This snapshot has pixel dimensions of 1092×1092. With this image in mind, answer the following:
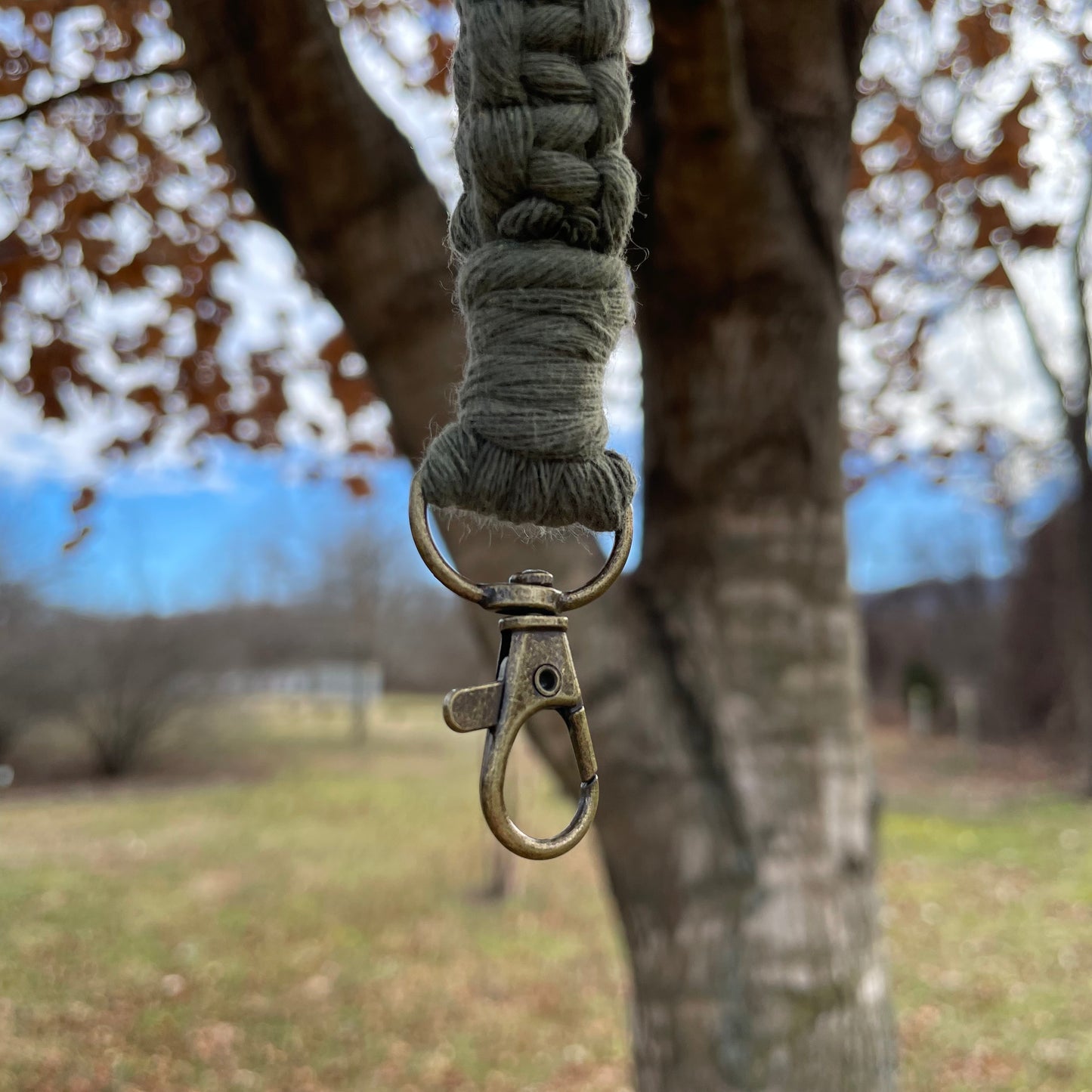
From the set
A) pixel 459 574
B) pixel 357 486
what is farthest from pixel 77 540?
pixel 459 574

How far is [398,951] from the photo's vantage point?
605cm

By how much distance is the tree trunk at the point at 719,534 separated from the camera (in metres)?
1.94

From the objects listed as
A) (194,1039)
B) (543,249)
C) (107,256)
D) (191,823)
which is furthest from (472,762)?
(543,249)

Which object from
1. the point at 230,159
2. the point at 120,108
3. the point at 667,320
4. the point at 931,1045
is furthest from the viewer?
the point at 931,1045

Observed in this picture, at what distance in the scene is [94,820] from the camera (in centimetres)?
936

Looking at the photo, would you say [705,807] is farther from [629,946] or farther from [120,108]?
[120,108]

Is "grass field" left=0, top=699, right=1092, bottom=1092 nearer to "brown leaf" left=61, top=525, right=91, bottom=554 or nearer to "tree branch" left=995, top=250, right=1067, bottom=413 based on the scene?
"brown leaf" left=61, top=525, right=91, bottom=554

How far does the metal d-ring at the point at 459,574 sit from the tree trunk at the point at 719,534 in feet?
3.95

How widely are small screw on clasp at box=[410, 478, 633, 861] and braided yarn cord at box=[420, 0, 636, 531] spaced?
0.21 ft

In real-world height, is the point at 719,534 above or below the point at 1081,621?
below

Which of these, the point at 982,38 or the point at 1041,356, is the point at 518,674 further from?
the point at 1041,356

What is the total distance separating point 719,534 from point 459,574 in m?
1.46

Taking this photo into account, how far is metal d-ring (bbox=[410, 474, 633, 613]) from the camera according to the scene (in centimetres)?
80

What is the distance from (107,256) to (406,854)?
647 cm
